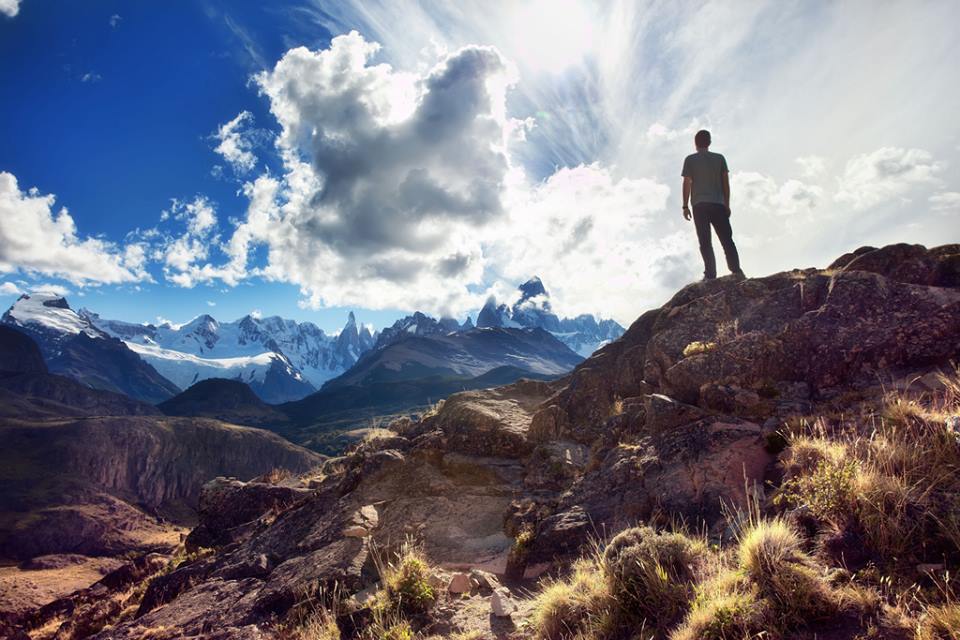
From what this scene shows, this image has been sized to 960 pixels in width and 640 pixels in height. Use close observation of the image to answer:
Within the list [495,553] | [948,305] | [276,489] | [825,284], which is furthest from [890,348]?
[276,489]

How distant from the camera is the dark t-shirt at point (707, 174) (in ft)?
49.4

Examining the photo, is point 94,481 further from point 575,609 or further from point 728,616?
point 728,616

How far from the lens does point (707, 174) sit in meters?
15.1

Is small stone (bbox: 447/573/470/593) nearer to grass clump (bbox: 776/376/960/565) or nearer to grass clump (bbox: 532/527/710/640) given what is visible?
grass clump (bbox: 532/527/710/640)

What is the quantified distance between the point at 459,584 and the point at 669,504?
382 centimetres

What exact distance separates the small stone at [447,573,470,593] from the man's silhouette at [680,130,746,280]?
1240 cm

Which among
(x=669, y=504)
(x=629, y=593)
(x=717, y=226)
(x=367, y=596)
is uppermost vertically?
(x=717, y=226)

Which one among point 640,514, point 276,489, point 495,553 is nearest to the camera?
point 640,514

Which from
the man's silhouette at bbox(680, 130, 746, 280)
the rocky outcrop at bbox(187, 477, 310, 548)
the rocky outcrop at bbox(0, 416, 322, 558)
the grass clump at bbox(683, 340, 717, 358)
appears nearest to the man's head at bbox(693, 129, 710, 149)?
the man's silhouette at bbox(680, 130, 746, 280)

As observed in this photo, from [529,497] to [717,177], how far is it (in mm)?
11615

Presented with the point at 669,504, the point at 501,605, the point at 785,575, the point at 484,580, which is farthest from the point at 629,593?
the point at 484,580

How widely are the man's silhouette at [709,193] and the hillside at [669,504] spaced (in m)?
1.66

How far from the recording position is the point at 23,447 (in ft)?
339

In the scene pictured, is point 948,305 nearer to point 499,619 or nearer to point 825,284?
point 825,284
